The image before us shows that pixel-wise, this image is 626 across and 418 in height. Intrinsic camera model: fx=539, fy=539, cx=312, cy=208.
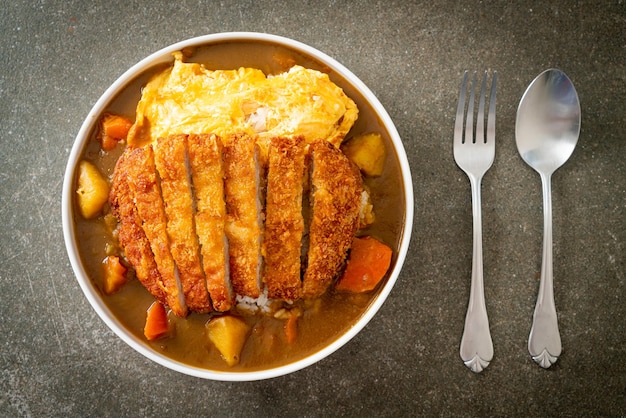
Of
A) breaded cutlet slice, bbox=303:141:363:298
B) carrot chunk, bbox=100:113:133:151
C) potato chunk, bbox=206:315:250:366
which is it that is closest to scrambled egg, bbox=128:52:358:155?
carrot chunk, bbox=100:113:133:151

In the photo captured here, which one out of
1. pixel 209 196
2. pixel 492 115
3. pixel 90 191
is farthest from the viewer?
pixel 492 115

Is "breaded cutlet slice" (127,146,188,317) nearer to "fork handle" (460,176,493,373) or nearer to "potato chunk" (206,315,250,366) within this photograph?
"potato chunk" (206,315,250,366)

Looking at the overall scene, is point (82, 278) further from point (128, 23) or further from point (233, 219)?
point (128, 23)

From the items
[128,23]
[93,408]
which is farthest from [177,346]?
[128,23]

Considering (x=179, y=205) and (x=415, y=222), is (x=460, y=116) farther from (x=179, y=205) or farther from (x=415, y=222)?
(x=179, y=205)

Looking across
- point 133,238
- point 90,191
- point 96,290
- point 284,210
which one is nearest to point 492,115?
point 284,210

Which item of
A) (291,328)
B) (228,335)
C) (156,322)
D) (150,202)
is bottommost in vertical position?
(291,328)
